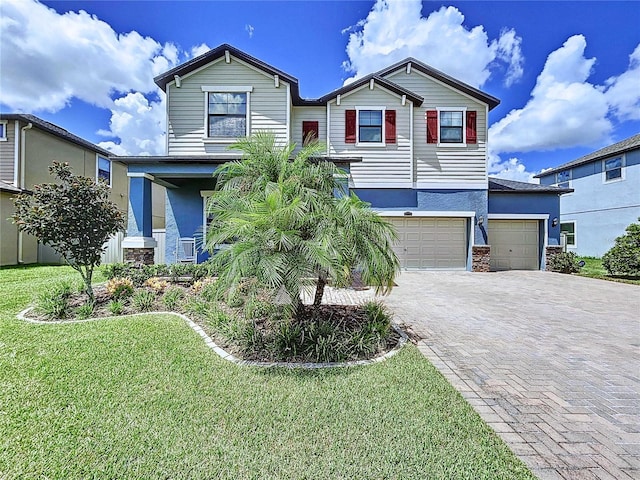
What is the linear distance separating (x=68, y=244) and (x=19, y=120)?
1336 centimetres

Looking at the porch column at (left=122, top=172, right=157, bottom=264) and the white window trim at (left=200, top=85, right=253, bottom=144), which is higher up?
the white window trim at (left=200, top=85, right=253, bottom=144)

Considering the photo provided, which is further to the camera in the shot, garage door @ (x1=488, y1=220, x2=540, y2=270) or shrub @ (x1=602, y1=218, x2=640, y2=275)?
garage door @ (x1=488, y1=220, x2=540, y2=270)

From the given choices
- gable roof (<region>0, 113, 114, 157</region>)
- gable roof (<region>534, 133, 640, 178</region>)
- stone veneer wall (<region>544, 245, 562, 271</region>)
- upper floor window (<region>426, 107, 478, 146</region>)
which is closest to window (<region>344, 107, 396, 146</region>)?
upper floor window (<region>426, 107, 478, 146</region>)

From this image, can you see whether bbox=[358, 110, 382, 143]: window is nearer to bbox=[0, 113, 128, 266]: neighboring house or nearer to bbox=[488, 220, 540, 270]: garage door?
bbox=[488, 220, 540, 270]: garage door

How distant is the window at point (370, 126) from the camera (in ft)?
41.7

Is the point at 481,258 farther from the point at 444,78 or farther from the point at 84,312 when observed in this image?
the point at 84,312

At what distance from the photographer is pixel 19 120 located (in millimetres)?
13914

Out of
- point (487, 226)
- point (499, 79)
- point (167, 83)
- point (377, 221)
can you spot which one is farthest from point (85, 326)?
point (499, 79)

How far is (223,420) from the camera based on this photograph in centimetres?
270

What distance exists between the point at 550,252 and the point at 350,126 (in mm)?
10598

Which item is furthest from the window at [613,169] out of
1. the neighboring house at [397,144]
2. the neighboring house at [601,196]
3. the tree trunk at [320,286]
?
the tree trunk at [320,286]

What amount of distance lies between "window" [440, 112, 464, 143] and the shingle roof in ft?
9.41

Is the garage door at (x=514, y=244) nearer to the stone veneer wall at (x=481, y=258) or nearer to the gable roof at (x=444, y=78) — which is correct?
the stone veneer wall at (x=481, y=258)

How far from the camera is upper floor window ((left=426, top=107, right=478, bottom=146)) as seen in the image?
12938mm
